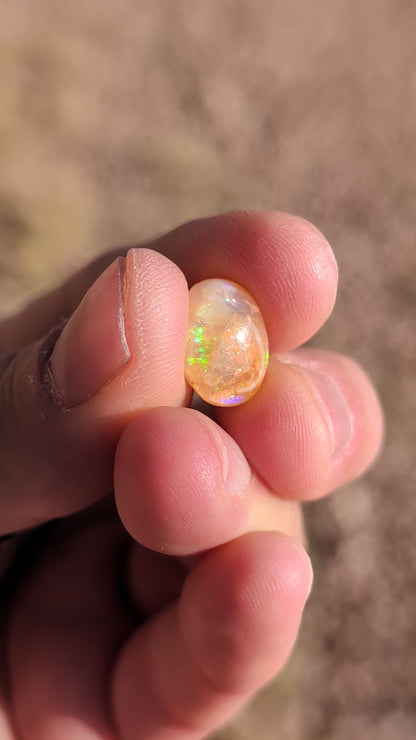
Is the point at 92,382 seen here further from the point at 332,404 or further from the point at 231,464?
the point at 332,404

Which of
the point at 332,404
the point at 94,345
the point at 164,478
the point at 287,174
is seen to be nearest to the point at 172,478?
the point at 164,478

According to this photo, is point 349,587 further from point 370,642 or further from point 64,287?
point 64,287

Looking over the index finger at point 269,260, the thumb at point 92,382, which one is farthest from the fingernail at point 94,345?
the index finger at point 269,260

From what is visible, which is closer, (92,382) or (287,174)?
(92,382)

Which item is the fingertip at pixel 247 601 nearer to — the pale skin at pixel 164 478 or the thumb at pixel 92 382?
the pale skin at pixel 164 478

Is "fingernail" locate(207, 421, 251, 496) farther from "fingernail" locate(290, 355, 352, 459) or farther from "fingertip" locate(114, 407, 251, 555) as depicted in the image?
"fingernail" locate(290, 355, 352, 459)
